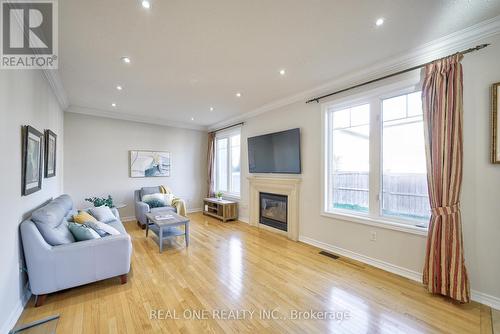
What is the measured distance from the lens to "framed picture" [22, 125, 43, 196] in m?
2.04

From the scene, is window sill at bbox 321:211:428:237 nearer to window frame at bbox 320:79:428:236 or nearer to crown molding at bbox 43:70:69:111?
window frame at bbox 320:79:428:236

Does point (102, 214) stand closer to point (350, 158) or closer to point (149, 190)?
point (149, 190)

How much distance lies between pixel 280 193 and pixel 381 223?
75.6 inches

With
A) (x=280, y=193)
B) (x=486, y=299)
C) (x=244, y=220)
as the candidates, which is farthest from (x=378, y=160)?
(x=244, y=220)

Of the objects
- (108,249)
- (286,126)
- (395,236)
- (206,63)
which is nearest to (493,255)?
(395,236)

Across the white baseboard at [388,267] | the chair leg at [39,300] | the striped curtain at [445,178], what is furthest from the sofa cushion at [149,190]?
the striped curtain at [445,178]

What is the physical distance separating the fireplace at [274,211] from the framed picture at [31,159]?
370cm

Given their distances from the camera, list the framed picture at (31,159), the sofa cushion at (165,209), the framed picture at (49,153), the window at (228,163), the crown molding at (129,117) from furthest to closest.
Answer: the window at (228,163), the crown molding at (129,117), the sofa cushion at (165,209), the framed picture at (49,153), the framed picture at (31,159)

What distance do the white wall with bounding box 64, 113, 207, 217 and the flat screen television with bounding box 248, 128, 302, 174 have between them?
2382 millimetres

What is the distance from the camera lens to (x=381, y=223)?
2.85 m

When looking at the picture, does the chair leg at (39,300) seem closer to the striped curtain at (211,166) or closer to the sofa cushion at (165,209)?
the sofa cushion at (165,209)

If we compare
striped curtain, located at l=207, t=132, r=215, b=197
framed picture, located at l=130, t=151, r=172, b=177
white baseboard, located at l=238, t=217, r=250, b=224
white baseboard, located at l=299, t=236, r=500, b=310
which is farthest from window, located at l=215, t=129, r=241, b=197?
white baseboard, located at l=299, t=236, r=500, b=310

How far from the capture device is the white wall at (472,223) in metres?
2.09

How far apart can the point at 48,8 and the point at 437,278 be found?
4567mm
